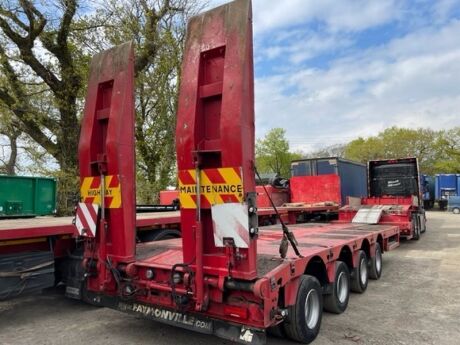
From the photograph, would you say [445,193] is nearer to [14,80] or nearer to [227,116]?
[14,80]

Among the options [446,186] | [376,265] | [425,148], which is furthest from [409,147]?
[376,265]

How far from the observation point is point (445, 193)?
37.2m

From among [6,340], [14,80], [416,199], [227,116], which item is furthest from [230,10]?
[14,80]

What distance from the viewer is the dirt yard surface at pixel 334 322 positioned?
17.8ft

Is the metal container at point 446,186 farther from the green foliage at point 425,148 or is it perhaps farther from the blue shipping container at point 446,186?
the green foliage at point 425,148

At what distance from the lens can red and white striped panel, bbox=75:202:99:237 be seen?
18.1ft

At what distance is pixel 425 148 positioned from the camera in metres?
54.9

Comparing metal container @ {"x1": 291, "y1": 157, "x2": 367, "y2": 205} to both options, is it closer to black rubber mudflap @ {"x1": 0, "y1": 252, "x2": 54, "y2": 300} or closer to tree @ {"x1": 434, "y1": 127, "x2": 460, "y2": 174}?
black rubber mudflap @ {"x1": 0, "y1": 252, "x2": 54, "y2": 300}

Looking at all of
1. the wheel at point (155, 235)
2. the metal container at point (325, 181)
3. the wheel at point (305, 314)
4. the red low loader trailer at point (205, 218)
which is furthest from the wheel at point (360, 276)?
the metal container at point (325, 181)

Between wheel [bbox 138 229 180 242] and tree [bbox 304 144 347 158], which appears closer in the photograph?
wheel [bbox 138 229 180 242]

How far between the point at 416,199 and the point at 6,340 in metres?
13.9

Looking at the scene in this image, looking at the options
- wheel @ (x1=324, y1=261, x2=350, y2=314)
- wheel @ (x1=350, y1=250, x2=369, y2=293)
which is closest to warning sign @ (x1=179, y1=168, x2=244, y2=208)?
wheel @ (x1=324, y1=261, x2=350, y2=314)

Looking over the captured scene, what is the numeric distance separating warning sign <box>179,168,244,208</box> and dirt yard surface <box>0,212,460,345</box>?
181cm

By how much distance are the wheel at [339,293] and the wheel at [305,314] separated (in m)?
0.88
